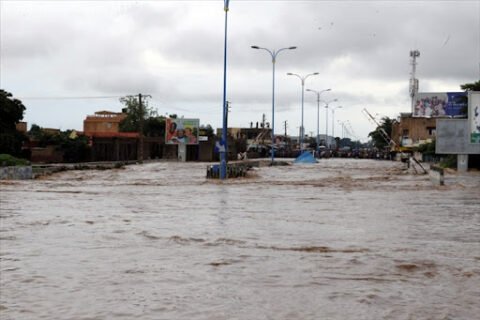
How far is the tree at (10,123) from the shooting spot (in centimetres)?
5247

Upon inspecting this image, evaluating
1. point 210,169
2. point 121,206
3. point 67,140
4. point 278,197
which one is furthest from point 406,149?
Result: point 121,206

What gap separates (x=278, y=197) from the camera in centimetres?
2438

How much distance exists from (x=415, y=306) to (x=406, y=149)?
8969 centimetres

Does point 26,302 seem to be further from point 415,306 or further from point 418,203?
point 418,203

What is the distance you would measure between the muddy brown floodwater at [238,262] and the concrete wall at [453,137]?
87.1 feet

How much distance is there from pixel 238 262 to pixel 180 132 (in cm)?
7106

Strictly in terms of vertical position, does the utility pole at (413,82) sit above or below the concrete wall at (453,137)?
above

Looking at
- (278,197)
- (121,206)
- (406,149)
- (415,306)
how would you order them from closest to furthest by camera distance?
(415,306) < (121,206) < (278,197) < (406,149)

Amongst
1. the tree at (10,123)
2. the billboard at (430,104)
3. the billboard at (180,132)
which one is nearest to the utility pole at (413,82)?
the billboard at (430,104)

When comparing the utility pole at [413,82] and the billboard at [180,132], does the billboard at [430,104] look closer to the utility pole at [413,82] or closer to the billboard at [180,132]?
the utility pole at [413,82]

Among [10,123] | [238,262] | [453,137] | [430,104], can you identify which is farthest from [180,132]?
[238,262]

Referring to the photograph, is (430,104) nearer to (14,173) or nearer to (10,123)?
(10,123)

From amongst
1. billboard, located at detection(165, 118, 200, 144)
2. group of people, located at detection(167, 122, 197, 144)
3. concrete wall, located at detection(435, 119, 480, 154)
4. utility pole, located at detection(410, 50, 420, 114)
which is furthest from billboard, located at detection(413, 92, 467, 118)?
concrete wall, located at detection(435, 119, 480, 154)

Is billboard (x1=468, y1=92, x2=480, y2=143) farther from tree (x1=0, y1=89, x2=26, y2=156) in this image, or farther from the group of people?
the group of people
